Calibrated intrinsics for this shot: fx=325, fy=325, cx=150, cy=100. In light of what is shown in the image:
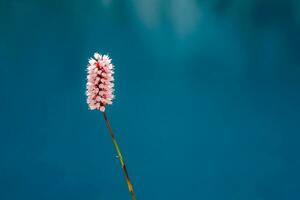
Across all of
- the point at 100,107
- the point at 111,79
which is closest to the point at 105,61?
the point at 111,79

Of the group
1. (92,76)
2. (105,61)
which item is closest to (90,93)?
(92,76)

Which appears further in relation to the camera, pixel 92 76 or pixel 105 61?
pixel 105 61

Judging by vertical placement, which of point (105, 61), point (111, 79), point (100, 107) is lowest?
point (100, 107)

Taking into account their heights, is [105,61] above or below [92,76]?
above

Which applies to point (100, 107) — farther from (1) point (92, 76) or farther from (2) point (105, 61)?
(2) point (105, 61)

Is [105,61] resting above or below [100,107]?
above

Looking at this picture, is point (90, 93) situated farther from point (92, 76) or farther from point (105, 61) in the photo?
point (105, 61)

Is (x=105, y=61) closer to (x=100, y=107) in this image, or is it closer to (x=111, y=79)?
(x=111, y=79)
